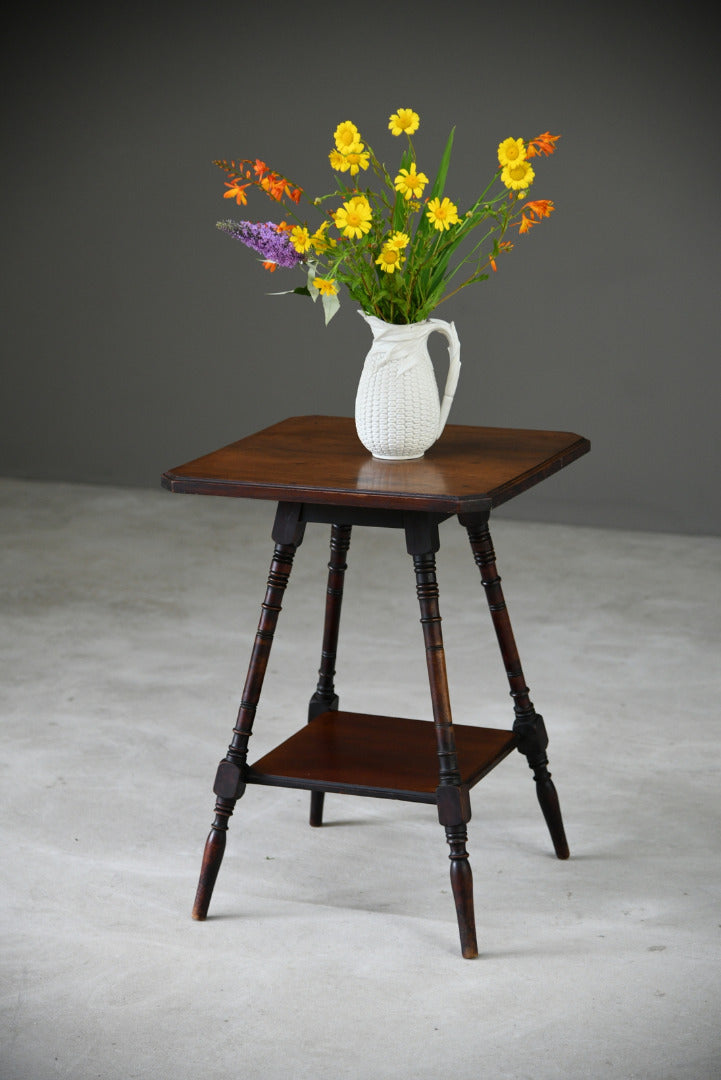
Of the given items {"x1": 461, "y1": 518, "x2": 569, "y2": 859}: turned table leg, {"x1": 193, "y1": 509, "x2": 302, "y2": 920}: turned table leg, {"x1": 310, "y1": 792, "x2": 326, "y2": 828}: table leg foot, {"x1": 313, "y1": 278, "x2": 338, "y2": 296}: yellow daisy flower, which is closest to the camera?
{"x1": 313, "y1": 278, "x2": 338, "y2": 296}: yellow daisy flower

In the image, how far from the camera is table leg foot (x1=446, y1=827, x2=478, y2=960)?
2.72m

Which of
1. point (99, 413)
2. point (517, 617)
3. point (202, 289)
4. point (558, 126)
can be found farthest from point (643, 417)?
point (99, 413)

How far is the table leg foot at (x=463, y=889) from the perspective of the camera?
2.72 metres

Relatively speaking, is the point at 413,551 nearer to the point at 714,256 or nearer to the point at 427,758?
the point at 427,758

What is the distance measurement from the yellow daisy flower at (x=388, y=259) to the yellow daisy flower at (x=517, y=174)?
0.25 m

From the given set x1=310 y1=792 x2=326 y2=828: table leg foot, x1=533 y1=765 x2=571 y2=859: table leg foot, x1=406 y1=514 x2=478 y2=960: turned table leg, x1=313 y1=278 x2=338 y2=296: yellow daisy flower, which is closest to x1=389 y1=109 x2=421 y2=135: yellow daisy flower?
x1=313 y1=278 x2=338 y2=296: yellow daisy flower

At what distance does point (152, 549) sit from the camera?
5.99 m

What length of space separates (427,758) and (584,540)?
340cm

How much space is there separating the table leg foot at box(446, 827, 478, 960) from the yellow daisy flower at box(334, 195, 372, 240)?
44.8 inches

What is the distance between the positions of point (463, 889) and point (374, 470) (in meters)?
0.82

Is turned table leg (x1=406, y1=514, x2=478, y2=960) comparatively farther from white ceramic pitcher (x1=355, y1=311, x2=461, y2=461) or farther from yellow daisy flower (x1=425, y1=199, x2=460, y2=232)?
yellow daisy flower (x1=425, y1=199, x2=460, y2=232)

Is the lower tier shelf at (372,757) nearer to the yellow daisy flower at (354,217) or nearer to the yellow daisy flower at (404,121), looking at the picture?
the yellow daisy flower at (354,217)

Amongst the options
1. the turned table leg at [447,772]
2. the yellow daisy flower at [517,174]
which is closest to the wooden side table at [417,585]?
the turned table leg at [447,772]

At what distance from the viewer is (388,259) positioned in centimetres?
273
